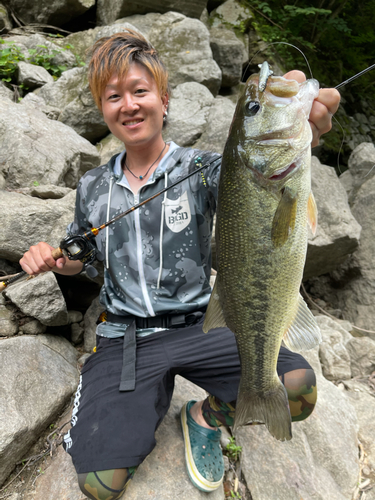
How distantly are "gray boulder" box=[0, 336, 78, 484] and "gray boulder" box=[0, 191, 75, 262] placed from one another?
960mm

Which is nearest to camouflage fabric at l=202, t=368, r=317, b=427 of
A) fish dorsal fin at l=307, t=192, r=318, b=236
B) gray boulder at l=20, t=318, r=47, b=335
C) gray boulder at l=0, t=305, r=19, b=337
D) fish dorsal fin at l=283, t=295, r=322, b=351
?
fish dorsal fin at l=283, t=295, r=322, b=351

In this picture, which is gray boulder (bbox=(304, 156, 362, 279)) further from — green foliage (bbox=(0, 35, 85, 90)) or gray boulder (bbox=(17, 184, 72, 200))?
green foliage (bbox=(0, 35, 85, 90))

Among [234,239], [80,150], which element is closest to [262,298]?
[234,239]

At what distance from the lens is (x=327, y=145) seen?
Answer: 8.26 meters

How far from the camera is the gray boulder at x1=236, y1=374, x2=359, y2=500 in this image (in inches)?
110

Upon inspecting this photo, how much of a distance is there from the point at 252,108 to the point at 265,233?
2.07ft

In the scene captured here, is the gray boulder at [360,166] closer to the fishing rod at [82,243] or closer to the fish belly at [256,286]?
the fishing rod at [82,243]

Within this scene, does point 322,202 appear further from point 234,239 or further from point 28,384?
point 28,384

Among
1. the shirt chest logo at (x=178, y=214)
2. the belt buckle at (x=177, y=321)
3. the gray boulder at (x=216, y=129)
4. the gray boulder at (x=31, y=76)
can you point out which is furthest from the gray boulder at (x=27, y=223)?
the gray boulder at (x=31, y=76)

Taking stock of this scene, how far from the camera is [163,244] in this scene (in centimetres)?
277

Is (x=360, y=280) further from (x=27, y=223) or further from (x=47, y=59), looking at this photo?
(x=47, y=59)

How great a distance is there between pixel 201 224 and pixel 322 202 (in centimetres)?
343

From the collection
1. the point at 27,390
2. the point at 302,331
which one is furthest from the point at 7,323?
the point at 302,331

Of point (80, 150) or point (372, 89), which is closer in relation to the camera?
point (80, 150)
